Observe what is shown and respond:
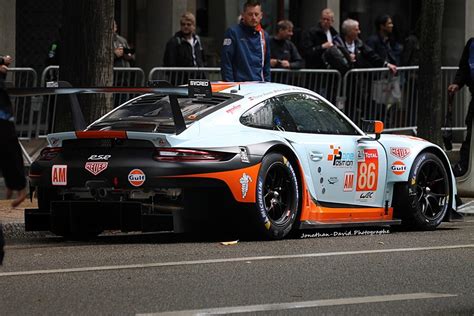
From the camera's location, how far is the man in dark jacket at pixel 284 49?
739 inches

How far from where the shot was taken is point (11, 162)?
6.61 meters

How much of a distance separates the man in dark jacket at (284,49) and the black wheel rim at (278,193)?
735 centimetres

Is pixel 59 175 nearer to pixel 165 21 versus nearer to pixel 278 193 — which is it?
pixel 278 193

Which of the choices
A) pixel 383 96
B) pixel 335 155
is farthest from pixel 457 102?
pixel 335 155

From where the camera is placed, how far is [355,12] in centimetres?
2561

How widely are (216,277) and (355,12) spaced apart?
17297mm

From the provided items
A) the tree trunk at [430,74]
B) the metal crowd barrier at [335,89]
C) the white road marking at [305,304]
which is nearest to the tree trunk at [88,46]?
the metal crowd barrier at [335,89]

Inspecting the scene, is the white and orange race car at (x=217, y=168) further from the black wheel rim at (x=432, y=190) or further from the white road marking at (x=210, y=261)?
the white road marking at (x=210, y=261)

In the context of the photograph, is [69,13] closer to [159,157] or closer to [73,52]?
[73,52]

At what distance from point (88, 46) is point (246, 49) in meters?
1.84

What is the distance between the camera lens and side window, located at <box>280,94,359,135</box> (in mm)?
12070

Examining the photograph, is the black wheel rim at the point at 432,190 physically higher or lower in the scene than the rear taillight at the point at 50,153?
lower

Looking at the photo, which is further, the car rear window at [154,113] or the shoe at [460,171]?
the shoe at [460,171]

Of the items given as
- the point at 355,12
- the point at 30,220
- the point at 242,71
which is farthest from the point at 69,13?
the point at 355,12
